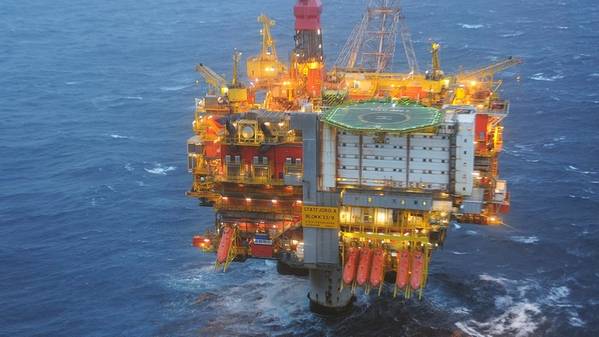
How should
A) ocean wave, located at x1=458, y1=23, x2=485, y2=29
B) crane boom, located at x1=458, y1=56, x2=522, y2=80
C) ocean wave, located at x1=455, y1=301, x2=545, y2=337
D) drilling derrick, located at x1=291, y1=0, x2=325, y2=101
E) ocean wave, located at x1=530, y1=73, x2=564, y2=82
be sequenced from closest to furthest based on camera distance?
ocean wave, located at x1=455, y1=301, x2=545, y2=337, drilling derrick, located at x1=291, y1=0, x2=325, y2=101, crane boom, located at x1=458, y1=56, x2=522, y2=80, ocean wave, located at x1=530, y1=73, x2=564, y2=82, ocean wave, located at x1=458, y1=23, x2=485, y2=29

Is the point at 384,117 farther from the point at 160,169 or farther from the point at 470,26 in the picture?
the point at 470,26

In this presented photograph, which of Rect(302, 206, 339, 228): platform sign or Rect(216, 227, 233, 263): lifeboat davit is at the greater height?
Rect(302, 206, 339, 228): platform sign

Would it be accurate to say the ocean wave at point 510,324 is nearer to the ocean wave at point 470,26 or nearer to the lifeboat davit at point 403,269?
the lifeboat davit at point 403,269

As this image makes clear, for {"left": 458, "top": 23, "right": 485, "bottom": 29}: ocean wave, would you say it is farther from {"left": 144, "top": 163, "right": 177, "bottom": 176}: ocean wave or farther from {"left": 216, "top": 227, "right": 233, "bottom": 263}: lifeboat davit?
{"left": 216, "top": 227, "right": 233, "bottom": 263}: lifeboat davit

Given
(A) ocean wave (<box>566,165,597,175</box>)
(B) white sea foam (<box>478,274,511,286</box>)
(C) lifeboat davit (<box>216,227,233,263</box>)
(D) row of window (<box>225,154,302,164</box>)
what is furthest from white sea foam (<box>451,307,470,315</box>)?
(A) ocean wave (<box>566,165,597,175</box>)

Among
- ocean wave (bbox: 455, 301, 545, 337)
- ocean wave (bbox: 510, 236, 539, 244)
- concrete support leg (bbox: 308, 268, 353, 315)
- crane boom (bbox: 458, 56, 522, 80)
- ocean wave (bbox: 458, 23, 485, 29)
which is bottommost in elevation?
ocean wave (bbox: 455, 301, 545, 337)

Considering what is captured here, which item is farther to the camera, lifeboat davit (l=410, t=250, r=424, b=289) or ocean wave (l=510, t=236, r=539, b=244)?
ocean wave (l=510, t=236, r=539, b=244)

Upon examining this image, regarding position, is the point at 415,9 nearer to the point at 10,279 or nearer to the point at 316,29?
the point at 316,29
